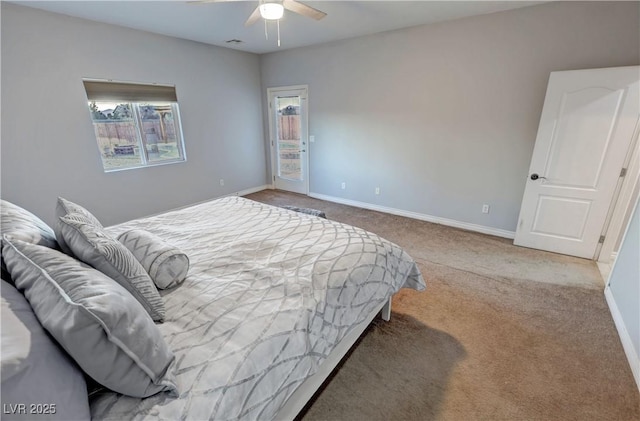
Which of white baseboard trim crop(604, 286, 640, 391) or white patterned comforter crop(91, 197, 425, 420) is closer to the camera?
white patterned comforter crop(91, 197, 425, 420)

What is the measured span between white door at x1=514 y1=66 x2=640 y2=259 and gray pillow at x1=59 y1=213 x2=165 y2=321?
12.3 feet

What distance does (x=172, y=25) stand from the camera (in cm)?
354

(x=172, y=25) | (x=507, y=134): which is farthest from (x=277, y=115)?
(x=507, y=134)

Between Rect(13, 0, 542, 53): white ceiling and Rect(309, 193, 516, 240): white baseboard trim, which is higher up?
Rect(13, 0, 542, 53): white ceiling

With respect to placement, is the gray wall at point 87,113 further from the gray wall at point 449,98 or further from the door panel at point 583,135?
the door panel at point 583,135

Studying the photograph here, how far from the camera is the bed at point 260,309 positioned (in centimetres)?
94

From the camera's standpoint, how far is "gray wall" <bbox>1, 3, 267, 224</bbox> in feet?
9.83

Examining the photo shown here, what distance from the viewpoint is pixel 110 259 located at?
1.15 m

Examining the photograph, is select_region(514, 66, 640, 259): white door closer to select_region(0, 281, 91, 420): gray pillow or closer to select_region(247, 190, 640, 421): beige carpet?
select_region(247, 190, 640, 421): beige carpet

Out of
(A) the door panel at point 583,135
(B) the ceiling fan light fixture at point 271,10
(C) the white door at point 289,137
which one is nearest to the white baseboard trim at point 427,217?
(C) the white door at point 289,137

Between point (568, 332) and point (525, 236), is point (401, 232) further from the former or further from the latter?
point (568, 332)

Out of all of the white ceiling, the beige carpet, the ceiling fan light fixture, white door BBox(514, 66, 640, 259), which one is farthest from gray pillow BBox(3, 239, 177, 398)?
white door BBox(514, 66, 640, 259)

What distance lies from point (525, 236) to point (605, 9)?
7.60 feet

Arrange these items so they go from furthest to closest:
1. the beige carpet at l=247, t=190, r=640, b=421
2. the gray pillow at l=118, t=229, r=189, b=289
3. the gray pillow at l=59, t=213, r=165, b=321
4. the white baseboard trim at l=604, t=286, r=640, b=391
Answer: the white baseboard trim at l=604, t=286, r=640, b=391, the beige carpet at l=247, t=190, r=640, b=421, the gray pillow at l=118, t=229, r=189, b=289, the gray pillow at l=59, t=213, r=165, b=321
